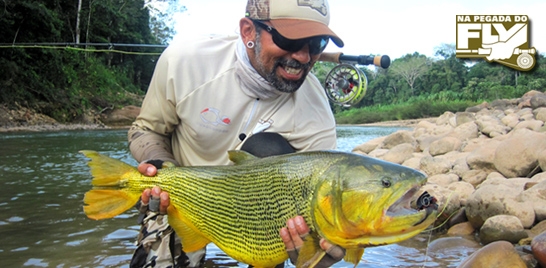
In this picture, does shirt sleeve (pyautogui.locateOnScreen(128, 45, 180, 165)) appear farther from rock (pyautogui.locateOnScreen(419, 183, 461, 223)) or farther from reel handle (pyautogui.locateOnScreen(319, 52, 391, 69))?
rock (pyautogui.locateOnScreen(419, 183, 461, 223))

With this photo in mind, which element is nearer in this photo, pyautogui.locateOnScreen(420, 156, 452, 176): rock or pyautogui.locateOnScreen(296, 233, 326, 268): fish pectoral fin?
pyautogui.locateOnScreen(296, 233, 326, 268): fish pectoral fin

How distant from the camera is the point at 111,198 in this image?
2783 millimetres

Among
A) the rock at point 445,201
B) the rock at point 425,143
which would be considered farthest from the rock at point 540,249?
the rock at point 425,143

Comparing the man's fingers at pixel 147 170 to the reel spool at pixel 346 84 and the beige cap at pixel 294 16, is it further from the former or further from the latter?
the reel spool at pixel 346 84

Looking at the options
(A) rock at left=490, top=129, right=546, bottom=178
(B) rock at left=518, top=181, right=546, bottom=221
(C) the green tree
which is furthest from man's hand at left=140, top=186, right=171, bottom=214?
(C) the green tree

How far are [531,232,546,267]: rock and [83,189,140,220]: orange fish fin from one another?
2.88 m

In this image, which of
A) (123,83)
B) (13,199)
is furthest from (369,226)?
(123,83)

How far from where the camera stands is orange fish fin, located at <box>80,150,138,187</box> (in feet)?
9.00

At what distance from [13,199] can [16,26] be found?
67.3 ft

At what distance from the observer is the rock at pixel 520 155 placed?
21.8 ft

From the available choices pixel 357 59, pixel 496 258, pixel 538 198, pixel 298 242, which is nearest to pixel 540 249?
pixel 496 258

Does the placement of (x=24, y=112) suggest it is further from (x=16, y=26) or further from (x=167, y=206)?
(x=167, y=206)

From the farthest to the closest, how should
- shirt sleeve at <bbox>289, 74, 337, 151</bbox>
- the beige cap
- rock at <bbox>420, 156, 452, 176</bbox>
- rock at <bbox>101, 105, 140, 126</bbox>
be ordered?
rock at <bbox>101, 105, 140, 126</bbox> < rock at <bbox>420, 156, 452, 176</bbox> < shirt sleeve at <bbox>289, 74, 337, 151</bbox> < the beige cap

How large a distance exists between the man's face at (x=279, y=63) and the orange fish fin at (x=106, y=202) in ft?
3.46
